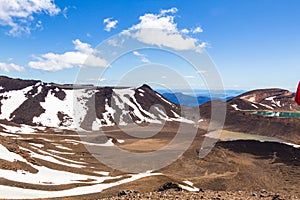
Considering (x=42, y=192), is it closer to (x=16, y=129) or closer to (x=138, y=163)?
(x=138, y=163)

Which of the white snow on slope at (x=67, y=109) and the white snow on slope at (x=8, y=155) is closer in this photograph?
the white snow on slope at (x=8, y=155)

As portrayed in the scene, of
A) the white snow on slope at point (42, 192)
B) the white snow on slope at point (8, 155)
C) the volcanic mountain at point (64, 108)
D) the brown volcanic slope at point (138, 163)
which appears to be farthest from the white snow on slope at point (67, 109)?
the white snow on slope at point (42, 192)

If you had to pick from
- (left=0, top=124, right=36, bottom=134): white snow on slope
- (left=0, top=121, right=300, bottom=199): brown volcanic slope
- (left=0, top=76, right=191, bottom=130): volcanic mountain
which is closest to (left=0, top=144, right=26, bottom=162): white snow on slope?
(left=0, top=121, right=300, bottom=199): brown volcanic slope

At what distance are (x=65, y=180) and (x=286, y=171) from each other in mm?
52443

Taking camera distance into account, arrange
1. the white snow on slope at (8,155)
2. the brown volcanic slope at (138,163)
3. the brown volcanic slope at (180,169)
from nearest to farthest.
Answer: the brown volcanic slope at (138,163)
the brown volcanic slope at (180,169)
the white snow on slope at (8,155)

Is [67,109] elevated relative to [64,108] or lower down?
lower down

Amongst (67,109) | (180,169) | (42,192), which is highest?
(67,109)

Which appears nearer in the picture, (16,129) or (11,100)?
(16,129)

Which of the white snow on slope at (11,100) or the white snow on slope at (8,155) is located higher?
the white snow on slope at (11,100)

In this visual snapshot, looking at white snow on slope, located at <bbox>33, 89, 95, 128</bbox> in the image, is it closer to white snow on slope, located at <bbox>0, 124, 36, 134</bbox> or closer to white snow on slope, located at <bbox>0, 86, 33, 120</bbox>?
white snow on slope, located at <bbox>0, 86, 33, 120</bbox>

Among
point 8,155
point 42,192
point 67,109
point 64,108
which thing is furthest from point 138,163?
point 64,108

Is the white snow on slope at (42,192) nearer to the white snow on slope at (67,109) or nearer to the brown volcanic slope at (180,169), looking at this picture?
the brown volcanic slope at (180,169)

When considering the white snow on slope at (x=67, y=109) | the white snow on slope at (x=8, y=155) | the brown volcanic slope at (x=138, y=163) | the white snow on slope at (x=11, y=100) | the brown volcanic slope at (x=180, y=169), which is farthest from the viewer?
the white snow on slope at (x=11, y=100)

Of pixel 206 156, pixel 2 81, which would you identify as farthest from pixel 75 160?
pixel 2 81
